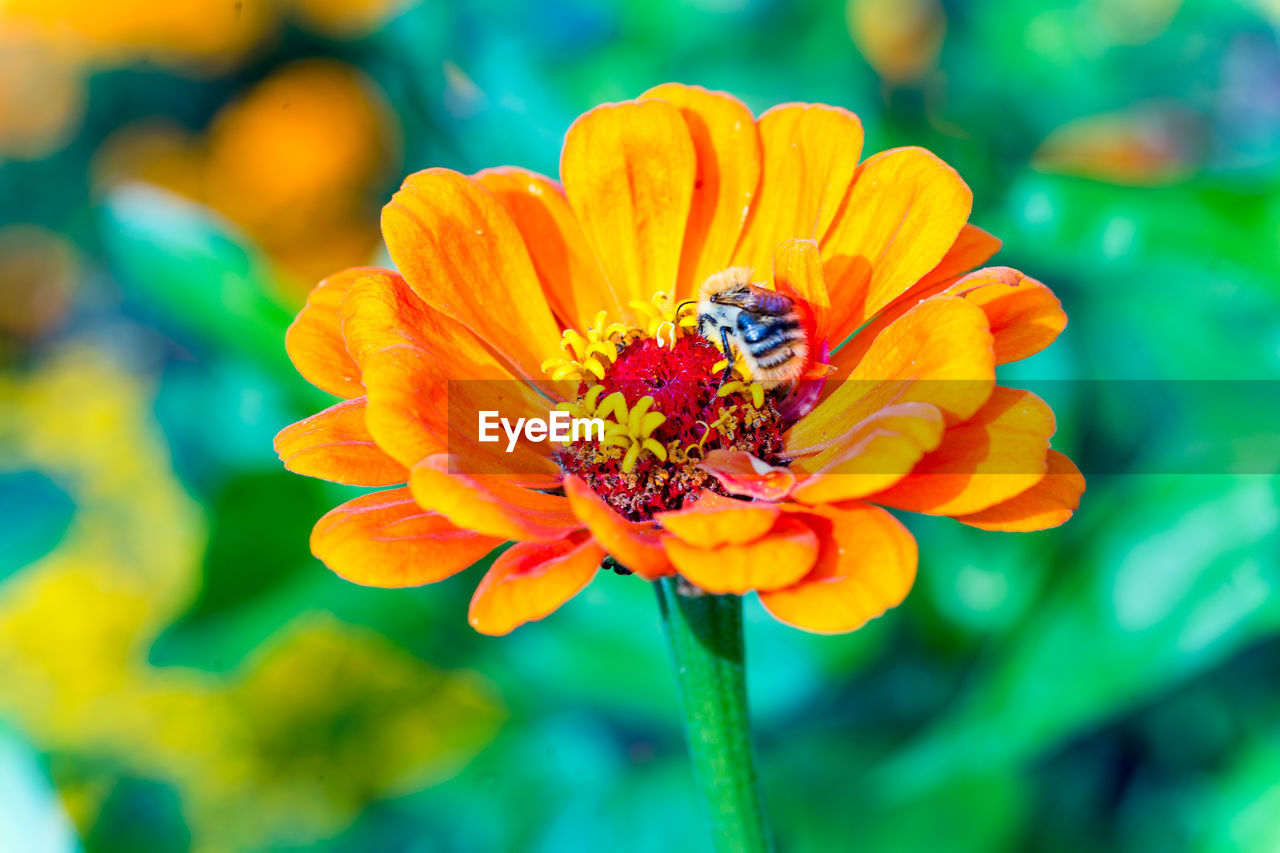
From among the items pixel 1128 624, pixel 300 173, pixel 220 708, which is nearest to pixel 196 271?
pixel 220 708

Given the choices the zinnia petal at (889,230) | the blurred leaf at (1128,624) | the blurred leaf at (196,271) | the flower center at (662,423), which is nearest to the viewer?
the zinnia petal at (889,230)

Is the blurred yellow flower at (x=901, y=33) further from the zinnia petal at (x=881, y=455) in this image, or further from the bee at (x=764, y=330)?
the zinnia petal at (x=881, y=455)


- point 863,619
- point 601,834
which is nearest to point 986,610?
point 601,834

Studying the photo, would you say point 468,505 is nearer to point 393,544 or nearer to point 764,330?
point 393,544

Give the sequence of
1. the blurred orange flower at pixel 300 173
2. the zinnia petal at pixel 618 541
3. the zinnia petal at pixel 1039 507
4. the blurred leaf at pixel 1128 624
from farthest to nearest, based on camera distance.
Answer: the blurred orange flower at pixel 300 173, the blurred leaf at pixel 1128 624, the zinnia petal at pixel 1039 507, the zinnia petal at pixel 618 541

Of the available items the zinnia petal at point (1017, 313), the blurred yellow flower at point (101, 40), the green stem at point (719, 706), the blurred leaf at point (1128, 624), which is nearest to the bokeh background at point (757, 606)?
the blurred leaf at point (1128, 624)

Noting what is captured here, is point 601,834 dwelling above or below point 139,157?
below

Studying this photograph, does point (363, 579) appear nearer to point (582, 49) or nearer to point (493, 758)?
point (493, 758)
